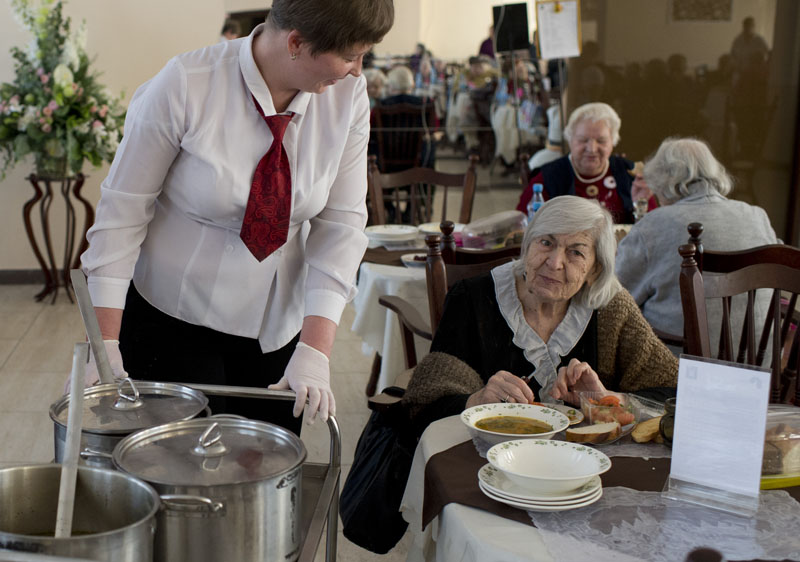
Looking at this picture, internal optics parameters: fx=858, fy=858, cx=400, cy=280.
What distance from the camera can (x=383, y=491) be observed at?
1775mm

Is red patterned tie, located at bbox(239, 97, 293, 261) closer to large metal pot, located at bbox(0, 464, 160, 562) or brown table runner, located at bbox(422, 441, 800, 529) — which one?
brown table runner, located at bbox(422, 441, 800, 529)

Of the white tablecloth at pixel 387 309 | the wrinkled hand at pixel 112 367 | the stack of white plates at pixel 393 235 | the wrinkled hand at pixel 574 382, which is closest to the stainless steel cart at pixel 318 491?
the wrinkled hand at pixel 112 367

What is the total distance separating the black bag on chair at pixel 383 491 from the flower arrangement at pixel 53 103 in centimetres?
368

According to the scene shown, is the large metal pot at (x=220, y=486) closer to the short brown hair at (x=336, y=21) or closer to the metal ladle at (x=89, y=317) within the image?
the metal ladle at (x=89, y=317)

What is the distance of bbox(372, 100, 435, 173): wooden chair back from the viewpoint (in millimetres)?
5559

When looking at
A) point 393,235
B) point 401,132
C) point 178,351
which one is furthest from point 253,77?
point 401,132

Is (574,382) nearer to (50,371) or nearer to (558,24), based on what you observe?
(50,371)

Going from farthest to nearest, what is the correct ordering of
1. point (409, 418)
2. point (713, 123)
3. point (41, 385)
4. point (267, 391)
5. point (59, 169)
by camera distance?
point (713, 123) < point (59, 169) < point (41, 385) < point (409, 418) < point (267, 391)

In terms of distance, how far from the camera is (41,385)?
12.7 ft

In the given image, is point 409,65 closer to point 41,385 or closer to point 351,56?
point 41,385

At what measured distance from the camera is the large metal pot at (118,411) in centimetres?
95

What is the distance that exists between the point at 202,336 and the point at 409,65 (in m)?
4.27

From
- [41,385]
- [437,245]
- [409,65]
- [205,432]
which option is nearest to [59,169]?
[41,385]

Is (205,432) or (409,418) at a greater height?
(205,432)
